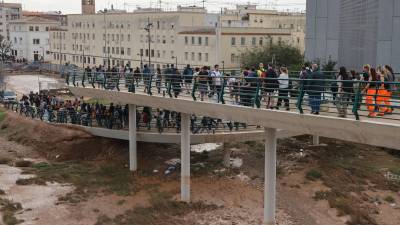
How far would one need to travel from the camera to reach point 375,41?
36.8m

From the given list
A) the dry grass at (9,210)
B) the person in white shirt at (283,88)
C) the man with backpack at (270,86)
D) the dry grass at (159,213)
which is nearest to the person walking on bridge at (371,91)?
the person in white shirt at (283,88)

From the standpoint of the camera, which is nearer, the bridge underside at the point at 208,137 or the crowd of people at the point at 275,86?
the crowd of people at the point at 275,86

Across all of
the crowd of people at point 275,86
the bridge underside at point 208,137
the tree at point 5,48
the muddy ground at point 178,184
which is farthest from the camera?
the tree at point 5,48

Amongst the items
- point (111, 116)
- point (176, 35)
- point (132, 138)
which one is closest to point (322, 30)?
point (111, 116)

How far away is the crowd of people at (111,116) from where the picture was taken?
3022cm

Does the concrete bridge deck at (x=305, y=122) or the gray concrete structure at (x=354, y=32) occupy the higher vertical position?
the gray concrete structure at (x=354, y=32)

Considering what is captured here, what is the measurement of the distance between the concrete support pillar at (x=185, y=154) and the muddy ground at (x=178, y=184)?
76 centimetres

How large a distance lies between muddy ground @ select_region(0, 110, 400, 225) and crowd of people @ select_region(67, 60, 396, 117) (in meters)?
5.42

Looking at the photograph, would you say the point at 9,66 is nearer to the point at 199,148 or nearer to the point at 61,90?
the point at 61,90

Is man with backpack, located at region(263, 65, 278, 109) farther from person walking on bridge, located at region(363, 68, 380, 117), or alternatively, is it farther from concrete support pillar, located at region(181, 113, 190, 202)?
concrete support pillar, located at region(181, 113, 190, 202)

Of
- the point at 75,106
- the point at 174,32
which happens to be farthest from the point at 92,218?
the point at 174,32

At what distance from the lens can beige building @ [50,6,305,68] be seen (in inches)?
2704

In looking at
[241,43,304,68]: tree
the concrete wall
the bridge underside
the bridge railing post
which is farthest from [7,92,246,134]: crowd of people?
[241,43,304,68]: tree

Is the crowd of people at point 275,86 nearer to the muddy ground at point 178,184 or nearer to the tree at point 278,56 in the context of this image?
the muddy ground at point 178,184
